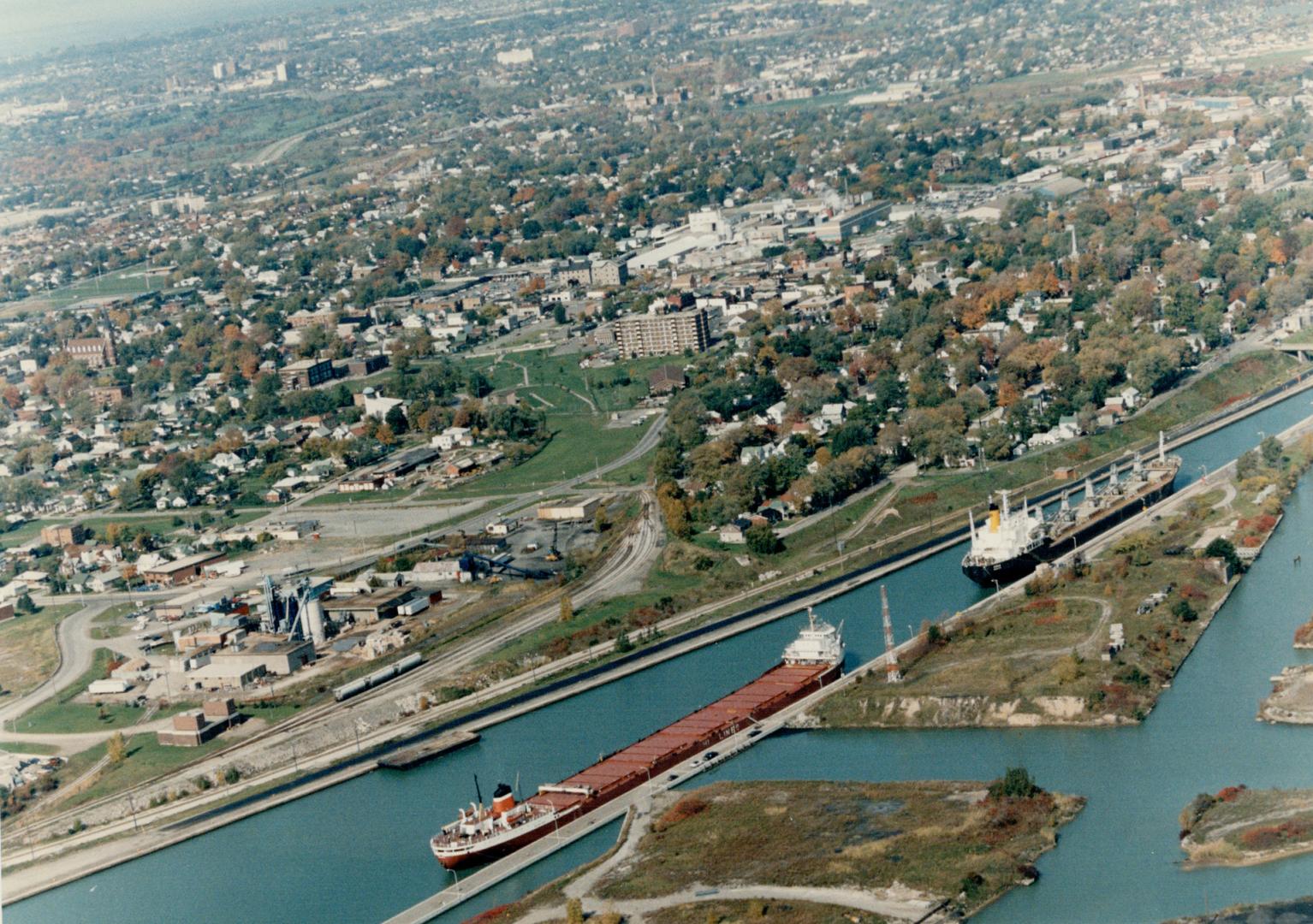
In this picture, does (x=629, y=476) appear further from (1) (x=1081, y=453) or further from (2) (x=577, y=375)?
(2) (x=577, y=375)

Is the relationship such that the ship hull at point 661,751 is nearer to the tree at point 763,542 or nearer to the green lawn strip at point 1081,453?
the tree at point 763,542

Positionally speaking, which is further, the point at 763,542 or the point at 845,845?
the point at 763,542

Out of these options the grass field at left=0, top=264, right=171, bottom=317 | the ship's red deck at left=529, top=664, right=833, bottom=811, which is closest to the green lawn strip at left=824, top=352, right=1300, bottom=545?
the ship's red deck at left=529, top=664, right=833, bottom=811

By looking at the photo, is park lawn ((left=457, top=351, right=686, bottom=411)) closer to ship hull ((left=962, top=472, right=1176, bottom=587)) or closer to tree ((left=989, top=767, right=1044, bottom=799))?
ship hull ((left=962, top=472, right=1176, bottom=587))

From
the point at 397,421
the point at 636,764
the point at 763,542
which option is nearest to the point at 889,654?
the point at 636,764

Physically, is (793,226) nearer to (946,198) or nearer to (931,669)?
(946,198)

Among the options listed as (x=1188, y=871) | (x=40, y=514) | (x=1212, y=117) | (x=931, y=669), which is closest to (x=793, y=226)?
(x=1212, y=117)
